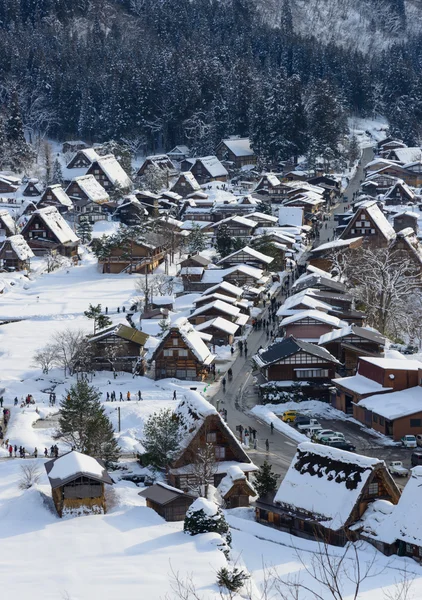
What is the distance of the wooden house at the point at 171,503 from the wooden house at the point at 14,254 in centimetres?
3129

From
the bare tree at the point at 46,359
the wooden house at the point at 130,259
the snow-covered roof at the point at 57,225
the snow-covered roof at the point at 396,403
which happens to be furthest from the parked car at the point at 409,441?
the snow-covered roof at the point at 57,225

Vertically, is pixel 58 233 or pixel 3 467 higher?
pixel 58 233

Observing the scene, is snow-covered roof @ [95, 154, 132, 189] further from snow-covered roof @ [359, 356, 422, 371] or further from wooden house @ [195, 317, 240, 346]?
snow-covered roof @ [359, 356, 422, 371]

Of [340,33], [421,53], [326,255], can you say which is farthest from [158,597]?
[340,33]

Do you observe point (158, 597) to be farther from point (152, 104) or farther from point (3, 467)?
point (152, 104)

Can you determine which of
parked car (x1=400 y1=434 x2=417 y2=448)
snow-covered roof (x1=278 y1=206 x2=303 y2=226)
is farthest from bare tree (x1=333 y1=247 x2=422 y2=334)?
parked car (x1=400 y1=434 x2=417 y2=448)

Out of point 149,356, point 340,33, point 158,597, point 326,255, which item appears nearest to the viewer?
point 158,597

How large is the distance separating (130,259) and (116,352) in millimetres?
16958

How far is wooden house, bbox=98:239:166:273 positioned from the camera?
55.2 meters

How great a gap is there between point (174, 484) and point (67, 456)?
11.1ft

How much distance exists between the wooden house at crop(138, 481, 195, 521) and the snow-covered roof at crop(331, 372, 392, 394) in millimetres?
10113

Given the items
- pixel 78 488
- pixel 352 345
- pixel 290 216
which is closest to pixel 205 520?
pixel 78 488

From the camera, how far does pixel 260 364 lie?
36594 millimetres

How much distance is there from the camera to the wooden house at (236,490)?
27.4 meters
